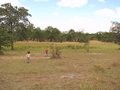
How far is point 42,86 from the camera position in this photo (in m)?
18.2

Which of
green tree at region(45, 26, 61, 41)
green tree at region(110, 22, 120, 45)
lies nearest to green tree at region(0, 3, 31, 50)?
green tree at region(110, 22, 120, 45)

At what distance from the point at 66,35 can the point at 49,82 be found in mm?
→ 95994

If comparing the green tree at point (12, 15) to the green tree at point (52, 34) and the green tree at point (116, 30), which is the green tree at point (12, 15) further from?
the green tree at point (52, 34)

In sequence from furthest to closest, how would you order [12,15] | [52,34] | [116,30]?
[52,34] < [116,30] < [12,15]

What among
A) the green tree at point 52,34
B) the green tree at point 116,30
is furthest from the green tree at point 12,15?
the green tree at point 52,34

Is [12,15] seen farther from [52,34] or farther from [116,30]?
[52,34]

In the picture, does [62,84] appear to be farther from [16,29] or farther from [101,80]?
[16,29]

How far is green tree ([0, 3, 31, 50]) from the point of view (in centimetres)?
6144

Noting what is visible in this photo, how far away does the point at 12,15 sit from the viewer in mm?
61781

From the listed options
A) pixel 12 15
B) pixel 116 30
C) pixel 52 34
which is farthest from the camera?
pixel 52 34

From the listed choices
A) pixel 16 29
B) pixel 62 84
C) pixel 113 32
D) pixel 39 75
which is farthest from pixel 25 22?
pixel 62 84

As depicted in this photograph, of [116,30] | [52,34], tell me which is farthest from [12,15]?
[52,34]

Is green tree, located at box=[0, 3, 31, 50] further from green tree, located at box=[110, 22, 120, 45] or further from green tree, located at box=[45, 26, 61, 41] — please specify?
green tree, located at box=[45, 26, 61, 41]

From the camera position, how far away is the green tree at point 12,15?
6144 cm
